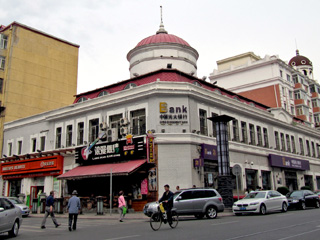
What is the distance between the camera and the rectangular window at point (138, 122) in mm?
26609

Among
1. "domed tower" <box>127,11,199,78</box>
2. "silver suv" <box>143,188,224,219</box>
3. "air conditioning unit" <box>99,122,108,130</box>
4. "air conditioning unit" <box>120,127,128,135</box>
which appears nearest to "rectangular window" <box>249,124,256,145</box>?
"domed tower" <box>127,11,199,78</box>

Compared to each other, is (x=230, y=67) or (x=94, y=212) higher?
(x=230, y=67)

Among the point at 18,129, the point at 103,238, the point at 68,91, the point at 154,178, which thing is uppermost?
the point at 68,91

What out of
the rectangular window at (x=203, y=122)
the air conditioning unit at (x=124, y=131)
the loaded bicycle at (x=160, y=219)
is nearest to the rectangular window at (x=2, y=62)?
the air conditioning unit at (x=124, y=131)

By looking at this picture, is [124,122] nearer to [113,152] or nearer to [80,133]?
[113,152]

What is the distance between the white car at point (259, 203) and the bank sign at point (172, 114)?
8.37 meters

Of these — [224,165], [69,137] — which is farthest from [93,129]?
[224,165]

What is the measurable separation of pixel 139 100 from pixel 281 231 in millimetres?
17897

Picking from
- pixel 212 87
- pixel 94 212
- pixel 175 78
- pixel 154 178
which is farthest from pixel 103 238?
pixel 212 87

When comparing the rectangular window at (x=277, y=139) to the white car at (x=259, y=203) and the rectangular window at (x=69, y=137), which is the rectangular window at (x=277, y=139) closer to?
the white car at (x=259, y=203)

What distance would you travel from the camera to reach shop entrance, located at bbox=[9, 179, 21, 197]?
115ft

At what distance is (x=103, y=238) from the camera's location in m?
10.7

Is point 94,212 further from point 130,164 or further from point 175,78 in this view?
point 175,78

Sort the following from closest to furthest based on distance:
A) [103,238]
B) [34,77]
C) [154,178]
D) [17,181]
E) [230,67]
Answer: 1. [103,238]
2. [154,178]
3. [17,181]
4. [34,77]
5. [230,67]
